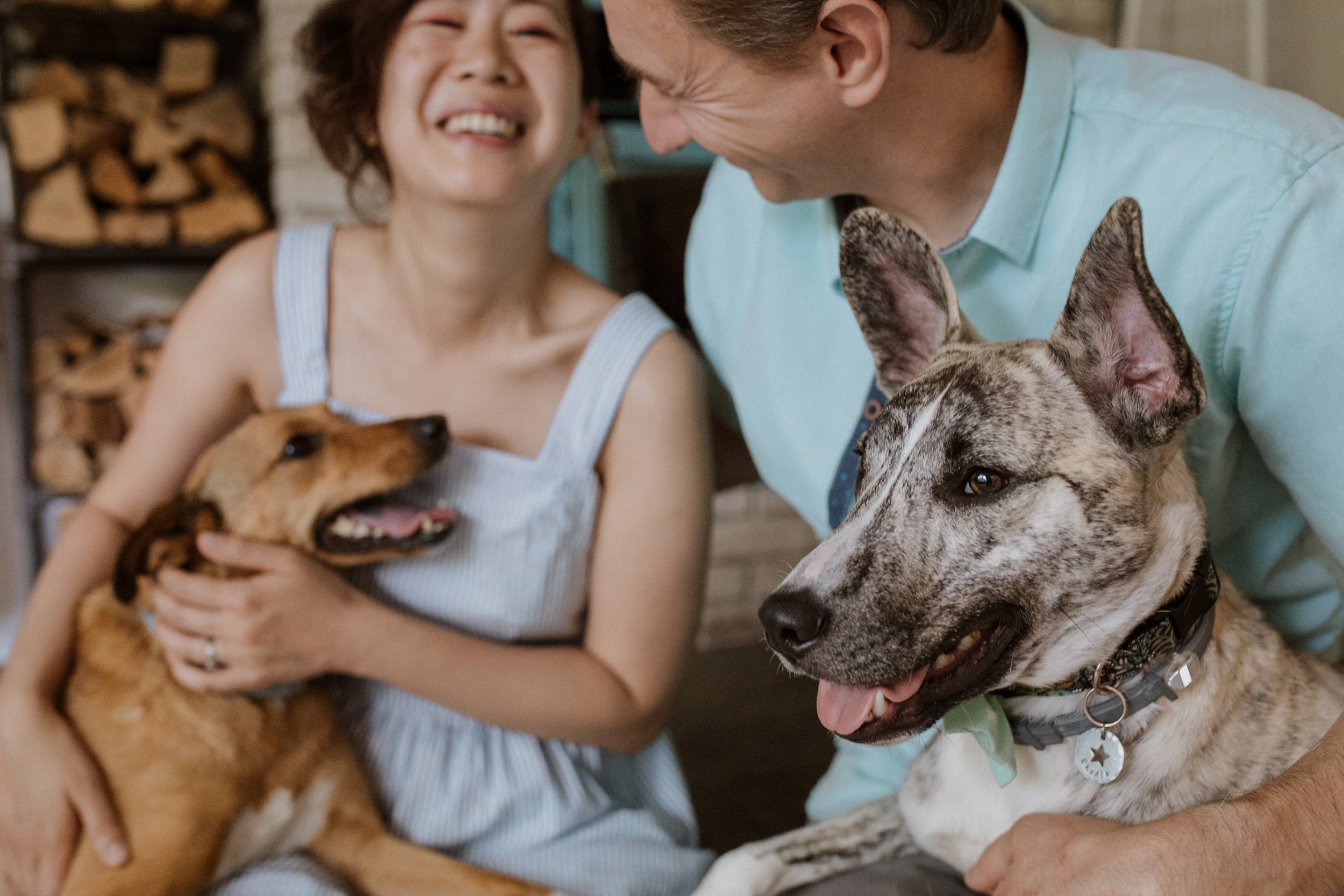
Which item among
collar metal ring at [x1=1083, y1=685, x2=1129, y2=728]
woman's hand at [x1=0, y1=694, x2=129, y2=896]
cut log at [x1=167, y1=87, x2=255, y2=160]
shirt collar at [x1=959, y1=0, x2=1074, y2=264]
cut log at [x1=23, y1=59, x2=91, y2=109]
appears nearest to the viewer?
collar metal ring at [x1=1083, y1=685, x2=1129, y2=728]

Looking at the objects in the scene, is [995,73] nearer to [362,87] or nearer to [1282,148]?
[1282,148]

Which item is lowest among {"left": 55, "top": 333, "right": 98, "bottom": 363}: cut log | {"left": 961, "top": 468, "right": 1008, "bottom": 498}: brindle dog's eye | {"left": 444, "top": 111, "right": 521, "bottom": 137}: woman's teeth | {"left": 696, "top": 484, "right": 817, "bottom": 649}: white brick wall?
{"left": 696, "top": 484, "right": 817, "bottom": 649}: white brick wall

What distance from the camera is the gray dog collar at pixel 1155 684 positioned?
3.18ft

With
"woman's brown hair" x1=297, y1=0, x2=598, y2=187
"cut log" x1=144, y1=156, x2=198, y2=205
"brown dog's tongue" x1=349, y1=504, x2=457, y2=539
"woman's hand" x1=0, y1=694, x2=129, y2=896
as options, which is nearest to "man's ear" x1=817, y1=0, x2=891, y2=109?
"woman's brown hair" x1=297, y1=0, x2=598, y2=187

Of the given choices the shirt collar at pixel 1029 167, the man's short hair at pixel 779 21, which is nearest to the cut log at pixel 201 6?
the man's short hair at pixel 779 21

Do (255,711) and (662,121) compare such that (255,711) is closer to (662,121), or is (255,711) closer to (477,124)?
(477,124)

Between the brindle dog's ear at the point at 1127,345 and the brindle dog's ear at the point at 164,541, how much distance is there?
121cm

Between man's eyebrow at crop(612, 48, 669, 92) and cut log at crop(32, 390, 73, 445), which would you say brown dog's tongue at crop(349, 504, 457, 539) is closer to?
man's eyebrow at crop(612, 48, 669, 92)

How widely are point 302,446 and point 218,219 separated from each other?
213cm

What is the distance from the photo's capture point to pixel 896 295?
1185mm

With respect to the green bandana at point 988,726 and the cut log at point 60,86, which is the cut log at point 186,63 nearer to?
the cut log at point 60,86

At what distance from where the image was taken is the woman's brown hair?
63.7 inches

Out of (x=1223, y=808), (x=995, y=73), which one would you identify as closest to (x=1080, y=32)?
(x=995, y=73)

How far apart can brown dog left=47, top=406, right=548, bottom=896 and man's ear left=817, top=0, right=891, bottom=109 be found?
75cm
